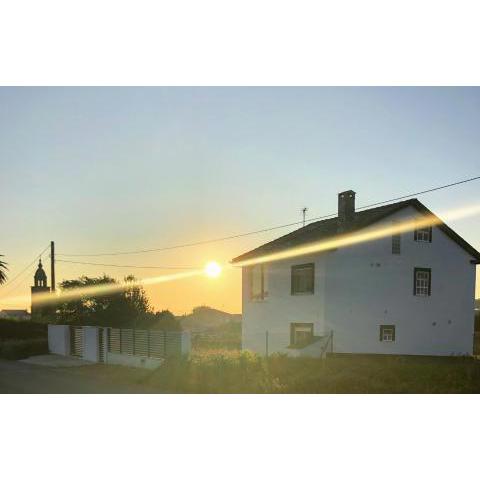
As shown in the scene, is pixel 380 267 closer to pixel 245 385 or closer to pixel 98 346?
pixel 245 385

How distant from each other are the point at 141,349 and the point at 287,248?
396 inches

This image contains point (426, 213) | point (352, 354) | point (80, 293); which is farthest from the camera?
point (80, 293)

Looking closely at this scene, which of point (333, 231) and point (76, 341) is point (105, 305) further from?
point (333, 231)

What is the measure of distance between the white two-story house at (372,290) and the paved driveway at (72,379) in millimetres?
7725

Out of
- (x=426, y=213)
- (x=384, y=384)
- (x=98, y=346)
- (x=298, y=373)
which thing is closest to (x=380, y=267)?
(x=426, y=213)

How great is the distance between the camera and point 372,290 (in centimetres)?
2803

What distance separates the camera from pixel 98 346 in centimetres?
2989

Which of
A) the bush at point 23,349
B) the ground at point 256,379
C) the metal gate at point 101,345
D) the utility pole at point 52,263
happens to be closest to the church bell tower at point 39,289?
the utility pole at point 52,263

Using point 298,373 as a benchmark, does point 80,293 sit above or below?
above

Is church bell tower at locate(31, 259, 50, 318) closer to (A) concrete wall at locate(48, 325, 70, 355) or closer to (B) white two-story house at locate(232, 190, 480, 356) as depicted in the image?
(A) concrete wall at locate(48, 325, 70, 355)

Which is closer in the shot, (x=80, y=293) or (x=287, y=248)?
(x=287, y=248)

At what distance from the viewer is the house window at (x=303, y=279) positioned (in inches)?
1117

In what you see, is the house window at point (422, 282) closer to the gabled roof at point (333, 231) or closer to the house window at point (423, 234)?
the house window at point (423, 234)

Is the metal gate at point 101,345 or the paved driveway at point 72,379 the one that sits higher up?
the metal gate at point 101,345
